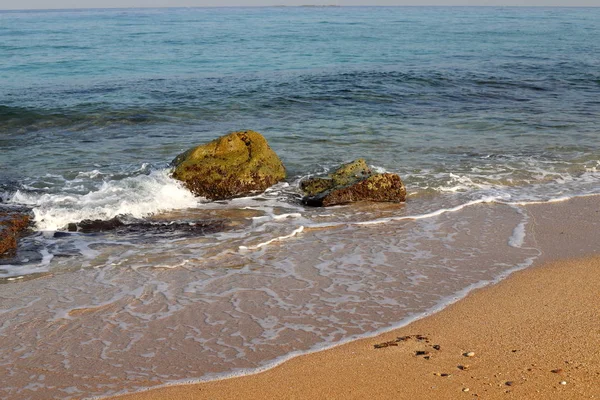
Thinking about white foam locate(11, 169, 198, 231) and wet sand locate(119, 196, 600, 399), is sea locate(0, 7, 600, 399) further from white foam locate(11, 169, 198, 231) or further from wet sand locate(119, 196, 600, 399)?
wet sand locate(119, 196, 600, 399)

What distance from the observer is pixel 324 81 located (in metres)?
21.4

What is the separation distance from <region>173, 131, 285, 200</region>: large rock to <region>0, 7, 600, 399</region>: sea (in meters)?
0.24

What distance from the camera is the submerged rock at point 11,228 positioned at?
293 inches

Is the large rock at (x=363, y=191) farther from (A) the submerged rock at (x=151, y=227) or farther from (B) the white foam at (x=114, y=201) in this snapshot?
(B) the white foam at (x=114, y=201)

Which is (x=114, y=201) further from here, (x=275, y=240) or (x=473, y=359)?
(x=473, y=359)

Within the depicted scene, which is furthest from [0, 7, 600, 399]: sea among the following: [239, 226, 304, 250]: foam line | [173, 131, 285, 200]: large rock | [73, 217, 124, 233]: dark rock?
[173, 131, 285, 200]: large rock

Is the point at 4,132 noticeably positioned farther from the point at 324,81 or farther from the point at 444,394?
the point at 444,394

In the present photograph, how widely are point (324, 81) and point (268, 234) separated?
13988 millimetres

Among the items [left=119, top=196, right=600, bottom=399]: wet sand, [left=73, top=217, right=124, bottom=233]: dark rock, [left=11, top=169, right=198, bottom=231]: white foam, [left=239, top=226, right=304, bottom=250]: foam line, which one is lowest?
[left=73, top=217, right=124, bottom=233]: dark rock

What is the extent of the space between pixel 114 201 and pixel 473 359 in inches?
234

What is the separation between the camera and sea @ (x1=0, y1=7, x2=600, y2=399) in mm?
5320

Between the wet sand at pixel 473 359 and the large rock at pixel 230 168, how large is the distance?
464 cm

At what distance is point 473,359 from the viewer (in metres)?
4.81

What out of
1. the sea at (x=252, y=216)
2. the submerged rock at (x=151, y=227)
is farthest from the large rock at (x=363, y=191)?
the submerged rock at (x=151, y=227)
